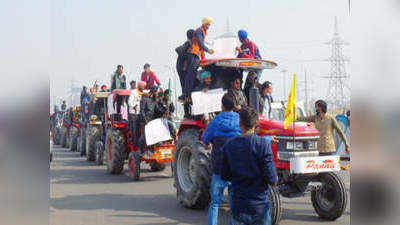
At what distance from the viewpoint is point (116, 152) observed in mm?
11445

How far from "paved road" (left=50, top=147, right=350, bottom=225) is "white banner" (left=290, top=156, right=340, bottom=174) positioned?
1018 millimetres

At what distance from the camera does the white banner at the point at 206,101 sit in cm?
699

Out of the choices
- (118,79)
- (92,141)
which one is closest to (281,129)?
(118,79)

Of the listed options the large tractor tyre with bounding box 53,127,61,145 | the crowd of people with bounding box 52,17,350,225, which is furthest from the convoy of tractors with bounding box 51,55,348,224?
the large tractor tyre with bounding box 53,127,61,145

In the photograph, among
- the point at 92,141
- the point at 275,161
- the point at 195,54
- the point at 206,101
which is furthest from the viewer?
the point at 92,141

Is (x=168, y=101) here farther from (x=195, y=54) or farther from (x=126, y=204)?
(x=126, y=204)

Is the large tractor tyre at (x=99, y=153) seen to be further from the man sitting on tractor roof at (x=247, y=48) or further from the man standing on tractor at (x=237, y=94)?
the man standing on tractor at (x=237, y=94)

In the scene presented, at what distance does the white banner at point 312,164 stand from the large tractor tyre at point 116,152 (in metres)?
6.79

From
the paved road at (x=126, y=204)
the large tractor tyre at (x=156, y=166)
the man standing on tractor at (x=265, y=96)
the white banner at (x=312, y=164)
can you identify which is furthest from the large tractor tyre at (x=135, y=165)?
the white banner at (x=312, y=164)

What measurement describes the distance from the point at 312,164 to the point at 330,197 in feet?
3.84
